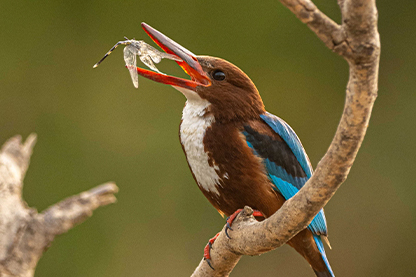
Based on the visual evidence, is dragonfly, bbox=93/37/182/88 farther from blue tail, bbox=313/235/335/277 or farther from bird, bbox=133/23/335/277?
blue tail, bbox=313/235/335/277

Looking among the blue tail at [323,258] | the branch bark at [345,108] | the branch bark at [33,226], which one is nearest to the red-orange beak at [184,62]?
the branch bark at [33,226]

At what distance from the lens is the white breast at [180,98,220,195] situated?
1.95 m

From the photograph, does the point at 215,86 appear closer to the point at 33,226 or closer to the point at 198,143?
the point at 198,143

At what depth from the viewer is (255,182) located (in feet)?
6.37

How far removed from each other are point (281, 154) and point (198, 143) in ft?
1.13

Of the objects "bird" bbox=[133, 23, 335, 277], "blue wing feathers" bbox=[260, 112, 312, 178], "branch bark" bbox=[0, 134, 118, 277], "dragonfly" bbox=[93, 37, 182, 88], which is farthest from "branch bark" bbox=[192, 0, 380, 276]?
"dragonfly" bbox=[93, 37, 182, 88]

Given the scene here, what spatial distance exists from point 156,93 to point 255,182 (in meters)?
3.10

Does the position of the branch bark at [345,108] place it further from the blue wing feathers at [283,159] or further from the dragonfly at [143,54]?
the dragonfly at [143,54]

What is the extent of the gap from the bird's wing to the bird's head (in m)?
0.07

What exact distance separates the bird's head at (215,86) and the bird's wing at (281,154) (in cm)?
7

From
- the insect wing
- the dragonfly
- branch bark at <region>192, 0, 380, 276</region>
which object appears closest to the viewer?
branch bark at <region>192, 0, 380, 276</region>

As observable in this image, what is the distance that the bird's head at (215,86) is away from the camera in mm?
2021

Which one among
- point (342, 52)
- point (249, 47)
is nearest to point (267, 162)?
point (342, 52)

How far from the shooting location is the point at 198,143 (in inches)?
77.1
